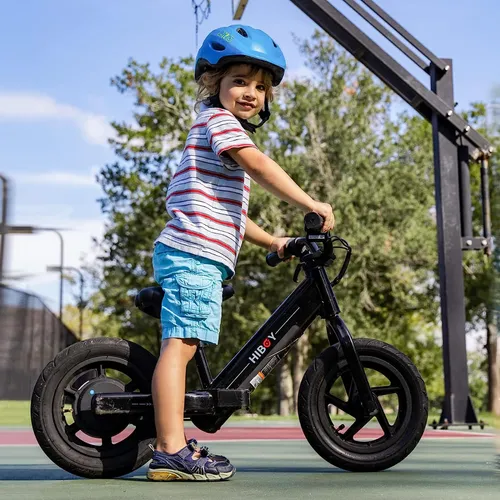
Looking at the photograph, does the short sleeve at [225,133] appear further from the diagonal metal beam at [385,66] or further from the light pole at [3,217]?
the light pole at [3,217]

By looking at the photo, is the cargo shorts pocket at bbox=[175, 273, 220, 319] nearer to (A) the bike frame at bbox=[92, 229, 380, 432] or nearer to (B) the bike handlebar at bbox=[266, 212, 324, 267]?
(A) the bike frame at bbox=[92, 229, 380, 432]

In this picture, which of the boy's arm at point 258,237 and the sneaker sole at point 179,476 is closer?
the sneaker sole at point 179,476

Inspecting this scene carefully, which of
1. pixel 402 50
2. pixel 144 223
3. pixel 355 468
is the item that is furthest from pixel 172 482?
pixel 144 223

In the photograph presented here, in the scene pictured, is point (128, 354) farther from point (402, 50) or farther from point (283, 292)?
point (283, 292)

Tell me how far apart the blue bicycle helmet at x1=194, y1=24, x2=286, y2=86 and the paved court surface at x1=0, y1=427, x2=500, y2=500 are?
4.85 ft

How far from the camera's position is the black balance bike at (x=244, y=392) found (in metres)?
3.44

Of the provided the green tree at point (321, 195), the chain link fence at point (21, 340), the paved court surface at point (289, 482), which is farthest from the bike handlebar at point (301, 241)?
the green tree at point (321, 195)

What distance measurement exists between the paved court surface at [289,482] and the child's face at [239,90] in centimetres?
133

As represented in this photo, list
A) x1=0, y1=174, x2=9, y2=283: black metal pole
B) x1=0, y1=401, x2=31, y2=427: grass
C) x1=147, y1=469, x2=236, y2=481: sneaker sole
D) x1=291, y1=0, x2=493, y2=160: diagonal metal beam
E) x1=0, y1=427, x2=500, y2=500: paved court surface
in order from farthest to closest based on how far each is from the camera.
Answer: x1=0, y1=174, x2=9, y2=283: black metal pole < x1=0, y1=401, x2=31, y2=427: grass < x1=291, y1=0, x2=493, y2=160: diagonal metal beam < x1=147, y1=469, x2=236, y2=481: sneaker sole < x1=0, y1=427, x2=500, y2=500: paved court surface

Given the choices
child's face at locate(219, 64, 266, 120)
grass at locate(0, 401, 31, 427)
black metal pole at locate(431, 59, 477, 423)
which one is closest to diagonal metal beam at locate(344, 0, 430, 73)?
black metal pole at locate(431, 59, 477, 423)

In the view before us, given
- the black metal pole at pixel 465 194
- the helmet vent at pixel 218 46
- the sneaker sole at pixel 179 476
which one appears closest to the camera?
the sneaker sole at pixel 179 476

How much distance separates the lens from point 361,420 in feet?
12.0

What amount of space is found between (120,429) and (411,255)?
2521 centimetres

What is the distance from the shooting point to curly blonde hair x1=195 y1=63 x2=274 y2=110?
3.62 meters
